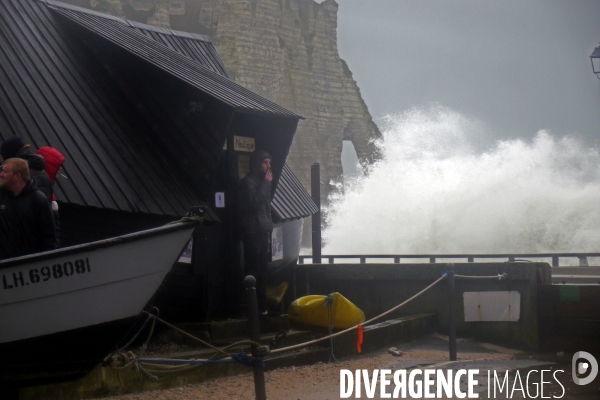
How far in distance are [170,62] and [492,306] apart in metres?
5.99

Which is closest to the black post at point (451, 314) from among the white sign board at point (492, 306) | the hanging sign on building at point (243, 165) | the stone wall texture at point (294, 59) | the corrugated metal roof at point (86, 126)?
the white sign board at point (492, 306)

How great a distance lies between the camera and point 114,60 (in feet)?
38.9

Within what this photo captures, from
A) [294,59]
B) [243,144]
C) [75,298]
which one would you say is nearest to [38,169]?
[75,298]

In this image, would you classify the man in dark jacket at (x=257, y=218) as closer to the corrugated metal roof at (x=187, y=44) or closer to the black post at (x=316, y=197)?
the corrugated metal roof at (x=187, y=44)

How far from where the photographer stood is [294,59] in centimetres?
6344

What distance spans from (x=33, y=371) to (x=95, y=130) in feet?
13.9

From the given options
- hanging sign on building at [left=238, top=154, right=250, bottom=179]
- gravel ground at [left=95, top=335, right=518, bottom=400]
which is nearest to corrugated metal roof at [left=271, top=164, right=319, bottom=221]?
hanging sign on building at [left=238, top=154, right=250, bottom=179]

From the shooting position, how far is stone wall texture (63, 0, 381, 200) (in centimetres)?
5638

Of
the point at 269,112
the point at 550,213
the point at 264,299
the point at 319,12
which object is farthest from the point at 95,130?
the point at 319,12

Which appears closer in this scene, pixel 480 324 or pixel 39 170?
pixel 39 170

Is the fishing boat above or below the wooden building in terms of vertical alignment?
below

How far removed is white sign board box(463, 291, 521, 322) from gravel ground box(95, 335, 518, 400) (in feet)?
2.29

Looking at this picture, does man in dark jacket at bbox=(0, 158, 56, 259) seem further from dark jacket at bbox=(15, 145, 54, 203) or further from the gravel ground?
the gravel ground

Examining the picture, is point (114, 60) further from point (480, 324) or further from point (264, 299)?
point (480, 324)
